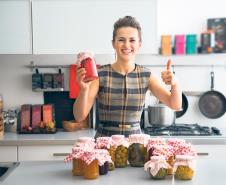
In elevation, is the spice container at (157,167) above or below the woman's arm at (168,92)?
below

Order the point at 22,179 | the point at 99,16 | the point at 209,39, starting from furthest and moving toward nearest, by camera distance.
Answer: the point at 209,39, the point at 99,16, the point at 22,179

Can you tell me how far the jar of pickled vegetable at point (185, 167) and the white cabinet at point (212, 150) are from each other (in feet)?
3.90

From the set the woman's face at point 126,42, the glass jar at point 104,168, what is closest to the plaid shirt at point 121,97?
the woman's face at point 126,42

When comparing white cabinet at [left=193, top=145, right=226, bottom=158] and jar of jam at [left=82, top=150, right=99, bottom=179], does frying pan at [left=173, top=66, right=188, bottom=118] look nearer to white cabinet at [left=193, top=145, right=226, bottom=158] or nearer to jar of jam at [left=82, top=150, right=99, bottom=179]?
white cabinet at [left=193, top=145, right=226, bottom=158]

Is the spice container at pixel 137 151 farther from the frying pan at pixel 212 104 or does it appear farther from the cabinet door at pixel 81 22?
the frying pan at pixel 212 104

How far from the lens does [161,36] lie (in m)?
3.08

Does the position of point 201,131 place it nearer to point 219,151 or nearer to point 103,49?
point 219,151

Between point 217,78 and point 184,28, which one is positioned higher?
point 184,28

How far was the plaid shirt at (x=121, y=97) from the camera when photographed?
1.88 m

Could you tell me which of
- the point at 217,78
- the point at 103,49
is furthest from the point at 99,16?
the point at 217,78

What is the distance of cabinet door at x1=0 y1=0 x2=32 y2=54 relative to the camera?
2777 millimetres

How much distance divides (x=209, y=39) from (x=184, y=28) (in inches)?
9.1

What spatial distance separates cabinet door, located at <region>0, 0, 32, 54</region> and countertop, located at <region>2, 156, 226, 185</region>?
51.7 inches

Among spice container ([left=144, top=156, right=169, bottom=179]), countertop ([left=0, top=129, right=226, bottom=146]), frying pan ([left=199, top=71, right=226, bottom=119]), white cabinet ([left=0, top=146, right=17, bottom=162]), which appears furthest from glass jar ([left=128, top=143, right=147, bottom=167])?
frying pan ([left=199, top=71, right=226, bottom=119])
